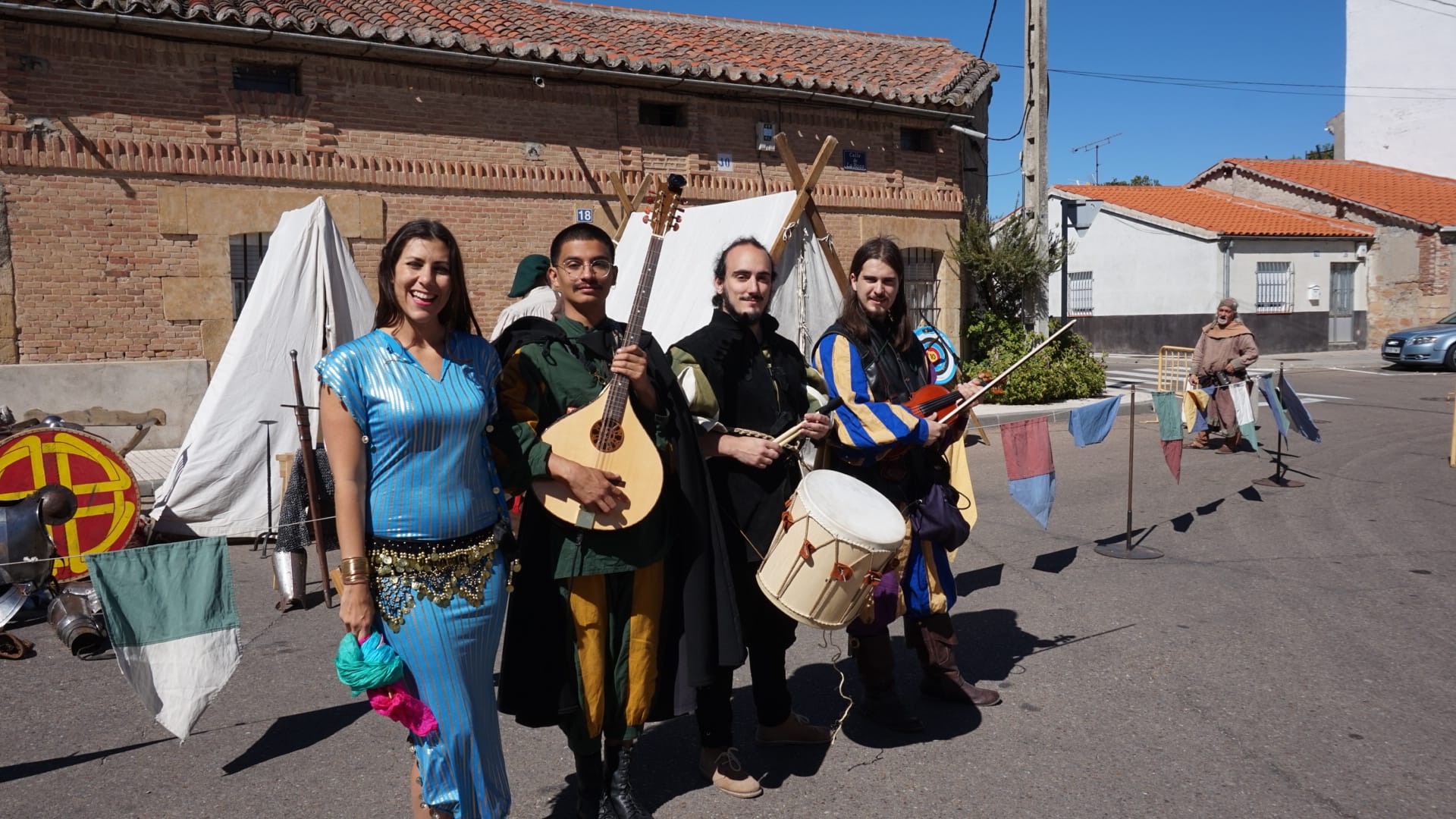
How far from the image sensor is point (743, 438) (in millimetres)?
3412

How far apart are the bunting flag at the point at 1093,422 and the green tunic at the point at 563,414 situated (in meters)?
4.50

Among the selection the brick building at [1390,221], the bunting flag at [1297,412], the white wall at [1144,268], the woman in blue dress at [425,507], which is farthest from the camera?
the brick building at [1390,221]

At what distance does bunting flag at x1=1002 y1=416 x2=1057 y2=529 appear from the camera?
5859mm

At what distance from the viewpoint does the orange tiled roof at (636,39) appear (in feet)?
36.3

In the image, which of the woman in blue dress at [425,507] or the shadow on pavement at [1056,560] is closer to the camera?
the woman in blue dress at [425,507]

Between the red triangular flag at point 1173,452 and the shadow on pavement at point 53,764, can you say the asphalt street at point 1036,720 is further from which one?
the red triangular flag at point 1173,452

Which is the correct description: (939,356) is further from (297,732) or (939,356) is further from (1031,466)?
(297,732)

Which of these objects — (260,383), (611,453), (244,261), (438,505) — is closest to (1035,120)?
→ (244,261)

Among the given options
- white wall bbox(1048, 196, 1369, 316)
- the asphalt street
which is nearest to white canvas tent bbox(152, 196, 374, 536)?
the asphalt street

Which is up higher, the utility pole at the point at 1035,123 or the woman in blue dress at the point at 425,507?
the utility pole at the point at 1035,123

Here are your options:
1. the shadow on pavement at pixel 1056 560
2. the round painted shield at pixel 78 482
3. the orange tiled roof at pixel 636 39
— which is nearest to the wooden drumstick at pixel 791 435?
the shadow on pavement at pixel 1056 560

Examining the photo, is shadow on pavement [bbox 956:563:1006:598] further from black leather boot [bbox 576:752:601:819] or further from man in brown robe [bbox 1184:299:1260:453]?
man in brown robe [bbox 1184:299:1260:453]

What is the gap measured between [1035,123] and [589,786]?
14.1 m

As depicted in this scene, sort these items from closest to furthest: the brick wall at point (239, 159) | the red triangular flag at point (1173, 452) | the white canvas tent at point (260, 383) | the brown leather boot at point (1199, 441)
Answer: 1. the red triangular flag at point (1173, 452)
2. the white canvas tent at point (260, 383)
3. the brick wall at point (239, 159)
4. the brown leather boot at point (1199, 441)
